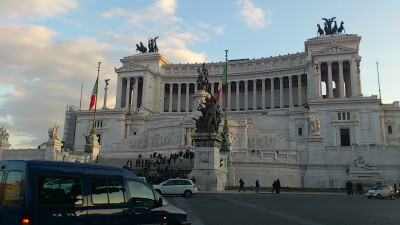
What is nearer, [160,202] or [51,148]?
[160,202]

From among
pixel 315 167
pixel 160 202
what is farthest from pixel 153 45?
pixel 160 202

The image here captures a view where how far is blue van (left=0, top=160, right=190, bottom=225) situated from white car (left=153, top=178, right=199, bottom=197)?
51.5 ft

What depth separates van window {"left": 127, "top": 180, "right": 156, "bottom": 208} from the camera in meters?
8.27

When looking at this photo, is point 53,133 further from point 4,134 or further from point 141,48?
point 141,48

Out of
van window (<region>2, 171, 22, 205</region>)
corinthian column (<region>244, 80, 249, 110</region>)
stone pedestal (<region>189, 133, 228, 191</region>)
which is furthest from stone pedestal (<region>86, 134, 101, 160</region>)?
corinthian column (<region>244, 80, 249, 110</region>)

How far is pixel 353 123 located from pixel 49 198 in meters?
63.2

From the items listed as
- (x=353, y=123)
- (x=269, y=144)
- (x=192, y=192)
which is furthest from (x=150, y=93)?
(x=192, y=192)

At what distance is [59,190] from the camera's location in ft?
23.2

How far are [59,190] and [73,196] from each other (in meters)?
0.31

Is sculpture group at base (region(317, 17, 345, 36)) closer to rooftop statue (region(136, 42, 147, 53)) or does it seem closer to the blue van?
rooftop statue (region(136, 42, 147, 53))

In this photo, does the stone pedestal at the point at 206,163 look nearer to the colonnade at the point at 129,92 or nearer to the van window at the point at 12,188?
the van window at the point at 12,188

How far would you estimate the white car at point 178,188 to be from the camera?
79.2ft

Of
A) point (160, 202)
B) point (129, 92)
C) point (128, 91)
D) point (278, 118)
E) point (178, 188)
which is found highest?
point (128, 91)

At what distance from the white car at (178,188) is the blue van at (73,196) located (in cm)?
1569
